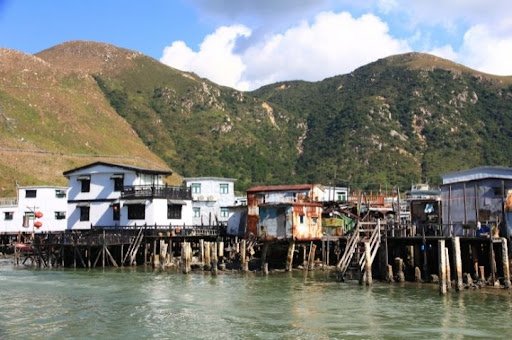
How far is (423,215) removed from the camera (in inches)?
2200

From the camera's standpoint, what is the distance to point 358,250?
48.3 meters

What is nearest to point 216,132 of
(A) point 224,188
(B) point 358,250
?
(A) point 224,188

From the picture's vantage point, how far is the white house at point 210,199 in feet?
264

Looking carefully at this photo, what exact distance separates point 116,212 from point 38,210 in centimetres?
2567

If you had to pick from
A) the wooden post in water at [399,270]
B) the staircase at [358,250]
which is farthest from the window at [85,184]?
the wooden post in water at [399,270]

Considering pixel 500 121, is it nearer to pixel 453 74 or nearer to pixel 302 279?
pixel 453 74

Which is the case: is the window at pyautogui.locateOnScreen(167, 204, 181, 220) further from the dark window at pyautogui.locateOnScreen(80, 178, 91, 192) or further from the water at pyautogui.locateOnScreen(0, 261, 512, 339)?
the water at pyautogui.locateOnScreen(0, 261, 512, 339)

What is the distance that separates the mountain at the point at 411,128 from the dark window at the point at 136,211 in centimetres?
6726

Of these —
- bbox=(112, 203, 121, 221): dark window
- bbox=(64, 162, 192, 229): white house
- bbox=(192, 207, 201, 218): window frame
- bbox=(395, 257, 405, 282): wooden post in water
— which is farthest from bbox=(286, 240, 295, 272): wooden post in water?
bbox=(192, 207, 201, 218): window frame

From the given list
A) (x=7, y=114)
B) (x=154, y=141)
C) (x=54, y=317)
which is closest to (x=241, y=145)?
(x=154, y=141)

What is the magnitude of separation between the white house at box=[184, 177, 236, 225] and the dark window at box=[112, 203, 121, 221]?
14.7 meters

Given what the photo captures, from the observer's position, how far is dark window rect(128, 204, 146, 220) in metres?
64.8

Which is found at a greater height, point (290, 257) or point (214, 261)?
point (290, 257)

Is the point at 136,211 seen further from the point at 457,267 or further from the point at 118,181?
the point at 457,267
